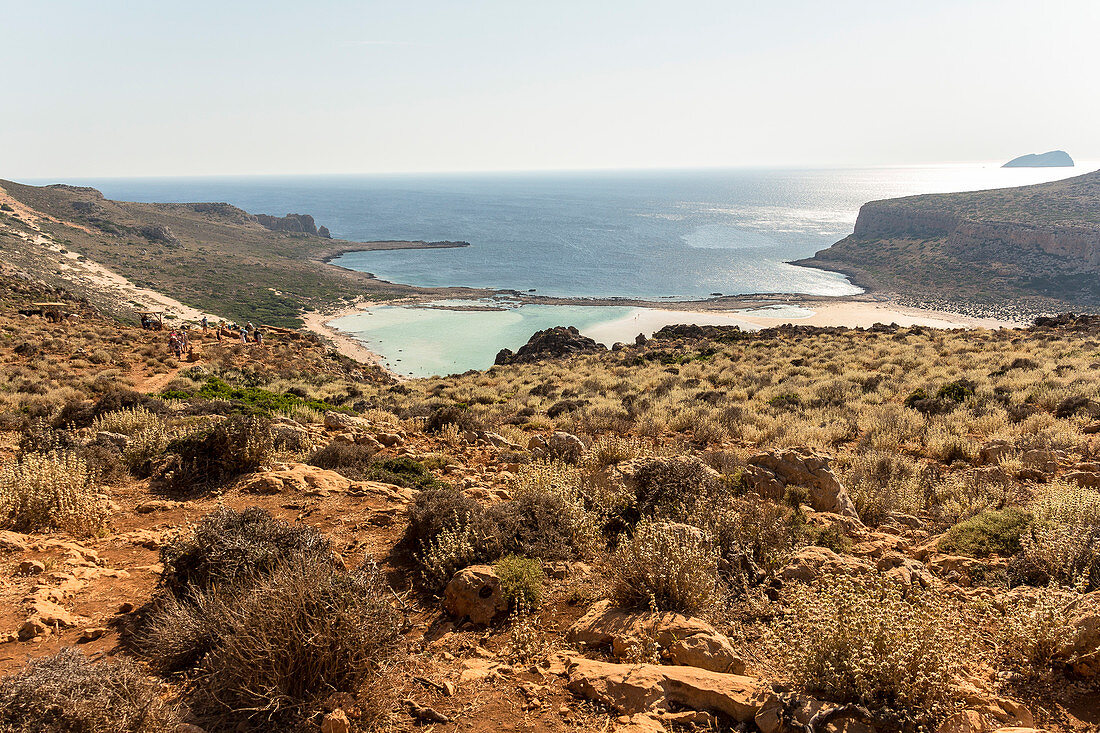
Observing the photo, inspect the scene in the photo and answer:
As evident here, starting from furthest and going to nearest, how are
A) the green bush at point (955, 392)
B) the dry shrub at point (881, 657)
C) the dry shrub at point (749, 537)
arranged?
the green bush at point (955, 392), the dry shrub at point (749, 537), the dry shrub at point (881, 657)

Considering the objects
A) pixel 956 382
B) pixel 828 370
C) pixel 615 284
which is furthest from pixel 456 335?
pixel 956 382

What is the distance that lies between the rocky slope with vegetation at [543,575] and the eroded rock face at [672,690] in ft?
0.05

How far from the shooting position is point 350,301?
Answer: 72.9 m

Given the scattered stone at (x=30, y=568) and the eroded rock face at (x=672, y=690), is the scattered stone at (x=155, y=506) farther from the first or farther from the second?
→ the eroded rock face at (x=672, y=690)

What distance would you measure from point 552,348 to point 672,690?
3104 cm

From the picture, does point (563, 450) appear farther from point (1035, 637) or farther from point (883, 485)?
point (1035, 637)

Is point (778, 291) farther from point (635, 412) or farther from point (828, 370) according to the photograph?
point (635, 412)

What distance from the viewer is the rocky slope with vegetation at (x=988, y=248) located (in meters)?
72.3

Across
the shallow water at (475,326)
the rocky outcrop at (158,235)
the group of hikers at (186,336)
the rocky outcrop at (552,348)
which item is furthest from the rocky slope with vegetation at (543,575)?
the rocky outcrop at (158,235)

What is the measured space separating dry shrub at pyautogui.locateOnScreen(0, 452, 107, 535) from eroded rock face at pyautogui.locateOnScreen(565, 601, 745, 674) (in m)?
5.22

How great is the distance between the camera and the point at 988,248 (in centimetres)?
8219

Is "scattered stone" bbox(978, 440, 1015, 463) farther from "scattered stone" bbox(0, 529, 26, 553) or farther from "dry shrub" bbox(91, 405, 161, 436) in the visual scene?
"dry shrub" bbox(91, 405, 161, 436)

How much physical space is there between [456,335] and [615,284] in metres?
37.9

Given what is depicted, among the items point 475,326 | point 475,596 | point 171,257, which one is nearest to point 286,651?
point 475,596
